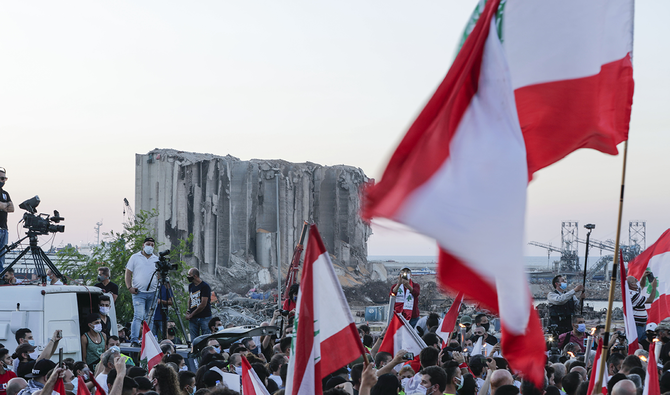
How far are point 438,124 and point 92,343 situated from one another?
7.25 metres

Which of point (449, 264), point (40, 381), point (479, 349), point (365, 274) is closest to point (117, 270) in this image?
point (479, 349)

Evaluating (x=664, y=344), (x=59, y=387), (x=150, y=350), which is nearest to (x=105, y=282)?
(x=150, y=350)

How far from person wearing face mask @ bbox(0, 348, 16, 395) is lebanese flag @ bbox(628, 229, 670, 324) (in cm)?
831

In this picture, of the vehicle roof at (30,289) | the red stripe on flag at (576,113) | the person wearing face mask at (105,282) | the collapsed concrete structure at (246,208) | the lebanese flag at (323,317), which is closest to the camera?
the red stripe on flag at (576,113)

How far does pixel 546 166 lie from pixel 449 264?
115cm

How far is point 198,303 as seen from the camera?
11.8m

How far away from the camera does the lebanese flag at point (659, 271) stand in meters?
10.8

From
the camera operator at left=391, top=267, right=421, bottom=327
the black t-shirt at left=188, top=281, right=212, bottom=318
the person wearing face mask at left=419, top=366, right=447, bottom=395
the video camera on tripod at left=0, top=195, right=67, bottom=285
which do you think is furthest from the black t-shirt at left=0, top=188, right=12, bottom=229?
the person wearing face mask at left=419, top=366, right=447, bottom=395

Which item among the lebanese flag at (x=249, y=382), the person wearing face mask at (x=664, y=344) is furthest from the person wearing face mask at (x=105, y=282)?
the person wearing face mask at (x=664, y=344)

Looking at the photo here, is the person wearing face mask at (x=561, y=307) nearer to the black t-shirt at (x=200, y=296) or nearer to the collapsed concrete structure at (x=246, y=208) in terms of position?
the black t-shirt at (x=200, y=296)

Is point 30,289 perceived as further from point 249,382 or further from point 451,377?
point 451,377

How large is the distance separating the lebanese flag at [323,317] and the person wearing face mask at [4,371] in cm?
396

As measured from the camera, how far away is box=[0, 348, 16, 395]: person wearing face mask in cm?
742

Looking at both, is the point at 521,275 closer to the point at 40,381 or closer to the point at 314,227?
the point at 314,227
